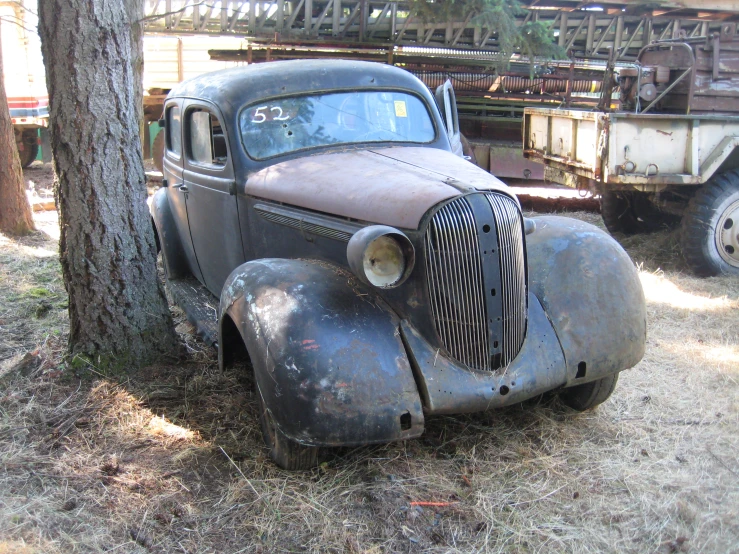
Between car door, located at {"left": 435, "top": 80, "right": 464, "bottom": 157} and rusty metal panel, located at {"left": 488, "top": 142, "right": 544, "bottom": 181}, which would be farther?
rusty metal panel, located at {"left": 488, "top": 142, "right": 544, "bottom": 181}

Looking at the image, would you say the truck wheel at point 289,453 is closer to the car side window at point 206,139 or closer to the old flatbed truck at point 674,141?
the car side window at point 206,139

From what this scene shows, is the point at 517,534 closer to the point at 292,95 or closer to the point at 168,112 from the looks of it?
the point at 292,95

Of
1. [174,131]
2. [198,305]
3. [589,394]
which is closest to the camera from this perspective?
[589,394]

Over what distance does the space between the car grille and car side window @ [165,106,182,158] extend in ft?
8.37

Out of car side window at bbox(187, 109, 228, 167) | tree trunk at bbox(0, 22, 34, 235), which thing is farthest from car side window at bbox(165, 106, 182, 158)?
tree trunk at bbox(0, 22, 34, 235)

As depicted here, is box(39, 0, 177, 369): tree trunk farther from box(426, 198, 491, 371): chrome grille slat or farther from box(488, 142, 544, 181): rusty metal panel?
box(488, 142, 544, 181): rusty metal panel

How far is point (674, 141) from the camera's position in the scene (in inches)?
241

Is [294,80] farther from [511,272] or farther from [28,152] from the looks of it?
[28,152]

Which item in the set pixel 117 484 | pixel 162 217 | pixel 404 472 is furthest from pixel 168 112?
pixel 404 472

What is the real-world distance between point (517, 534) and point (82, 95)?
3093mm

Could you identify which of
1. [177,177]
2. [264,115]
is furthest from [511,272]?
[177,177]

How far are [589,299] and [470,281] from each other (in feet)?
2.35

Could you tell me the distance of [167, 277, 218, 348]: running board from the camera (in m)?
4.09

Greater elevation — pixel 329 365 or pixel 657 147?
pixel 657 147
